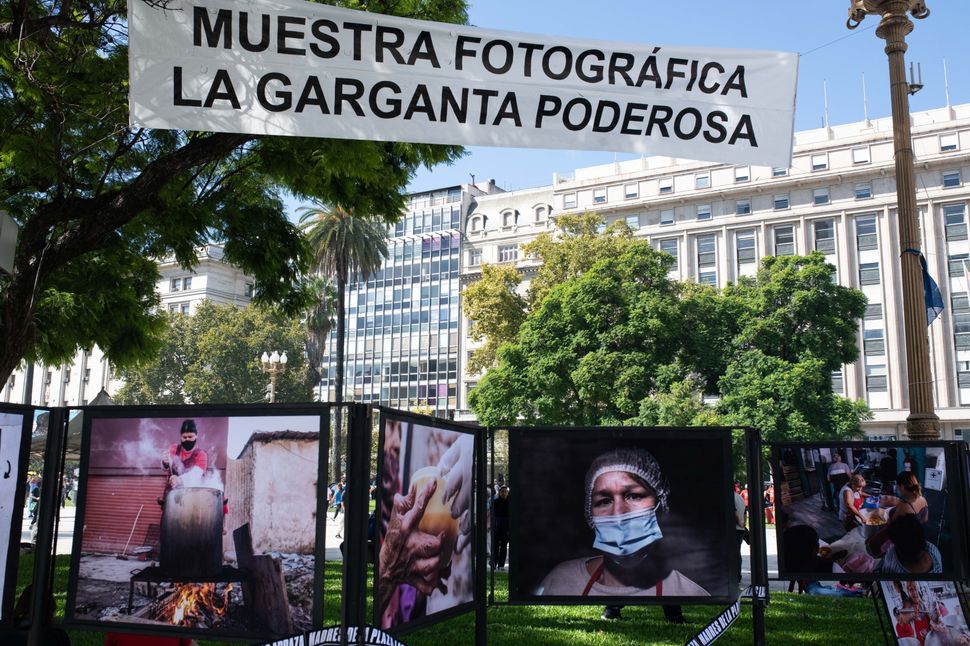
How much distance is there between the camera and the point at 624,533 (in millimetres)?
6250

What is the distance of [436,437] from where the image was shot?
561 centimetres

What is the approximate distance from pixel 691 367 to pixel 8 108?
114 feet

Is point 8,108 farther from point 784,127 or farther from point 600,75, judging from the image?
point 784,127

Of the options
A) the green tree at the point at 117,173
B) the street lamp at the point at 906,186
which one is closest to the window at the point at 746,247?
the green tree at the point at 117,173

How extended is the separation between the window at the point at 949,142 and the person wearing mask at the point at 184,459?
7034 centimetres

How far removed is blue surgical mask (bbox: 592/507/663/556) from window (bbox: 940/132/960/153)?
6818 cm

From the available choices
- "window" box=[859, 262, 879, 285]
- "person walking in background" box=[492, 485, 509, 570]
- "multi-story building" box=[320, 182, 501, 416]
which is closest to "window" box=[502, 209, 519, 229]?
"multi-story building" box=[320, 182, 501, 416]

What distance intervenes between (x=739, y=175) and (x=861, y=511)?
229 ft

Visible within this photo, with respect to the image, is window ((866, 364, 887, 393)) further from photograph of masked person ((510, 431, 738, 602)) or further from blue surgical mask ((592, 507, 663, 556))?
blue surgical mask ((592, 507, 663, 556))

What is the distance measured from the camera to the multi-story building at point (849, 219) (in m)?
63.2

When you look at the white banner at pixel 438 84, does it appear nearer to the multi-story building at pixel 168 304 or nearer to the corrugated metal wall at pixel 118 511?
the corrugated metal wall at pixel 118 511

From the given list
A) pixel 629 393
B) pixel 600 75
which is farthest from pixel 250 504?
pixel 629 393

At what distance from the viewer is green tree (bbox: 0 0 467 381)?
24.8ft

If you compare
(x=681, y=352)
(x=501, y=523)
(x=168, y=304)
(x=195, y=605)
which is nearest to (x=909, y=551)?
(x=195, y=605)
